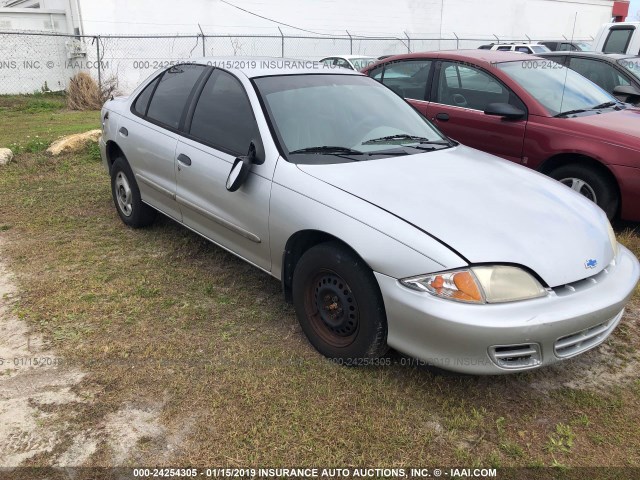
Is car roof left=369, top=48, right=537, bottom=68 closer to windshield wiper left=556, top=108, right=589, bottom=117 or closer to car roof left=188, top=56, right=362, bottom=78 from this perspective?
windshield wiper left=556, top=108, right=589, bottom=117

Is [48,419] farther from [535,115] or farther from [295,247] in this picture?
[535,115]

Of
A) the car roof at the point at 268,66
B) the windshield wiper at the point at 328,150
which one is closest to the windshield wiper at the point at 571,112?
the car roof at the point at 268,66

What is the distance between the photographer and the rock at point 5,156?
24.1 ft

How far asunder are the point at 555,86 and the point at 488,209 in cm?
341

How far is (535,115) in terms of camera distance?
206 inches

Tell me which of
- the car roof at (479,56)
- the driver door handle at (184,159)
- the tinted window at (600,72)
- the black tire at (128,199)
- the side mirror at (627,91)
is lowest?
the black tire at (128,199)

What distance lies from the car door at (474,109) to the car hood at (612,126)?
1.75ft

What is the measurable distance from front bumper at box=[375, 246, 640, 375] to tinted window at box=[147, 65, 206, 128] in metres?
2.42

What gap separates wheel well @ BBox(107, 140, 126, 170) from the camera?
505 cm

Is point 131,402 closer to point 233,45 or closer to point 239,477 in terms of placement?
point 239,477

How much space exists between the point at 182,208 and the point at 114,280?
74 cm

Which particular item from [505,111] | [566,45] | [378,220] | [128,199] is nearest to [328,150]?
[378,220]

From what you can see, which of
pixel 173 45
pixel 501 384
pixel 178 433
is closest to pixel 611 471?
pixel 501 384

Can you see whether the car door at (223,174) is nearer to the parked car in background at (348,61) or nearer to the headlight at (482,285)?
the headlight at (482,285)
